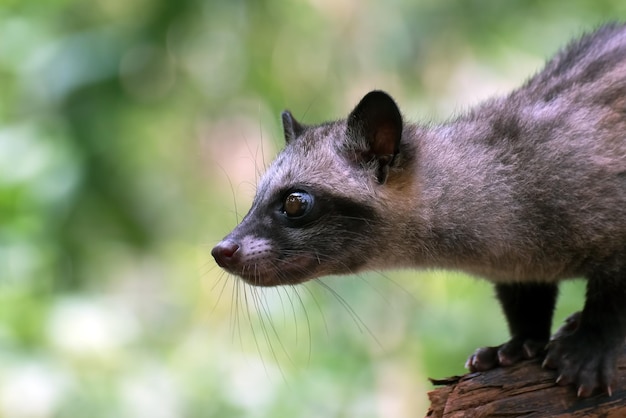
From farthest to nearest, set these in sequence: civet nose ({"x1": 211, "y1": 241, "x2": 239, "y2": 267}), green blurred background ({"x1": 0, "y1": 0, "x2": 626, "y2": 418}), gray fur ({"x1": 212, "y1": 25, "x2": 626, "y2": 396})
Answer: green blurred background ({"x1": 0, "y1": 0, "x2": 626, "y2": 418}) → gray fur ({"x1": 212, "y1": 25, "x2": 626, "y2": 396}) → civet nose ({"x1": 211, "y1": 241, "x2": 239, "y2": 267})

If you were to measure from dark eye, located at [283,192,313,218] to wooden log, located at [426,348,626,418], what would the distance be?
1008 mm

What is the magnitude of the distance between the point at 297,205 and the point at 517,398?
1.35 meters

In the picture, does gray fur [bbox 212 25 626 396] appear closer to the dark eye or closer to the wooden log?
the dark eye

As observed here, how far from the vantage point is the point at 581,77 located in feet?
13.8

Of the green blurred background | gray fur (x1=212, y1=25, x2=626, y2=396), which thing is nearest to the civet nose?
gray fur (x1=212, y1=25, x2=626, y2=396)

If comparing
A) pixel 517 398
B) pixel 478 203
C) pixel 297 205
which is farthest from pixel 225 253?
pixel 517 398

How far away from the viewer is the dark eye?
3.82m

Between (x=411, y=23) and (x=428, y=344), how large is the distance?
2.65 meters

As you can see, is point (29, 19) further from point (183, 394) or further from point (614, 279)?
point (614, 279)

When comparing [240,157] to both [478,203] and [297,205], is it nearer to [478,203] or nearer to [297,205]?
[297,205]

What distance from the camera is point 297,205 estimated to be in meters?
3.82

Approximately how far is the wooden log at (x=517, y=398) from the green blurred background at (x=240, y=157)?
2.47m

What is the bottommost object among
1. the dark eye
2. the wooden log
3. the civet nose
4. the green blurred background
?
the wooden log

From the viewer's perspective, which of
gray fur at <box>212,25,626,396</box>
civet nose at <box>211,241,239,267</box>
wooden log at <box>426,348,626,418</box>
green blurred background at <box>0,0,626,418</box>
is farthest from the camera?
green blurred background at <box>0,0,626,418</box>
